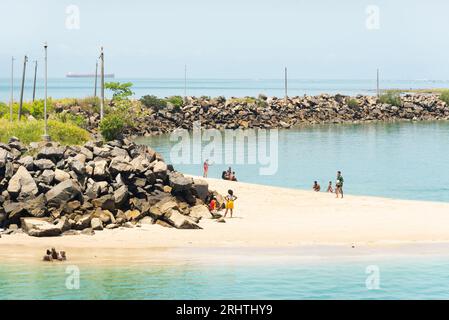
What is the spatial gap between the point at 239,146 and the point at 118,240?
6141 centimetres

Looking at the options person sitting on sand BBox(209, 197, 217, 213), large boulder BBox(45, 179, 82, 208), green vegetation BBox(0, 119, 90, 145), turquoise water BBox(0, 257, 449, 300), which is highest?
green vegetation BBox(0, 119, 90, 145)

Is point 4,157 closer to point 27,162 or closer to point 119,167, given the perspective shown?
point 27,162

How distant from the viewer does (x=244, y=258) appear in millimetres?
33094

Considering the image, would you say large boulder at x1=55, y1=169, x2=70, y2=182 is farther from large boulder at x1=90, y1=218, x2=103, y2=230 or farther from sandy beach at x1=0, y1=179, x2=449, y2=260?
sandy beach at x1=0, y1=179, x2=449, y2=260

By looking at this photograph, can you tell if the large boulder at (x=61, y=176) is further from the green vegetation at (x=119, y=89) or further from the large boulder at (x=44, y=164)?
the green vegetation at (x=119, y=89)

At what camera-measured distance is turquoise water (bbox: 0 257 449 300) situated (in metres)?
28.4

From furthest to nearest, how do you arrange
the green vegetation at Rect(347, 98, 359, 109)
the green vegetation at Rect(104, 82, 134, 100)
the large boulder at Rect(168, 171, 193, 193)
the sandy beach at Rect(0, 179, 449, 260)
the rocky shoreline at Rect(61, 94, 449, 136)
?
the green vegetation at Rect(347, 98, 359, 109), the rocky shoreline at Rect(61, 94, 449, 136), the green vegetation at Rect(104, 82, 134, 100), the large boulder at Rect(168, 171, 193, 193), the sandy beach at Rect(0, 179, 449, 260)

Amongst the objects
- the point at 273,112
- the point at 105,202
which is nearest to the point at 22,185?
the point at 105,202

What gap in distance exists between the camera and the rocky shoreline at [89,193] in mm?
36719

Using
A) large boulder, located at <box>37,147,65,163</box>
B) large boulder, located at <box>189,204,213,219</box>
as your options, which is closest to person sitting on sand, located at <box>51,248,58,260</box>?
large boulder, located at <box>189,204,213,219</box>

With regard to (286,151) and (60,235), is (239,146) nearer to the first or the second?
(286,151)

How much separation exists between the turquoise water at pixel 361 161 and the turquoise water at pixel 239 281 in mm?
25026

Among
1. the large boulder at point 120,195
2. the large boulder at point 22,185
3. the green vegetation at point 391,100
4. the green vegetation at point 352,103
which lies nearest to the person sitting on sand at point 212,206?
the large boulder at point 120,195

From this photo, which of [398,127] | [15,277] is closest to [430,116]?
[398,127]
